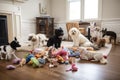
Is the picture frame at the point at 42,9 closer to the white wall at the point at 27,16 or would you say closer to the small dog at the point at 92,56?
the white wall at the point at 27,16

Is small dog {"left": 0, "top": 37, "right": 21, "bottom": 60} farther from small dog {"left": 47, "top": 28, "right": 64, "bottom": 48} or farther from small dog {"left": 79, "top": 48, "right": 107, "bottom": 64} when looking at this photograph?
small dog {"left": 79, "top": 48, "right": 107, "bottom": 64}

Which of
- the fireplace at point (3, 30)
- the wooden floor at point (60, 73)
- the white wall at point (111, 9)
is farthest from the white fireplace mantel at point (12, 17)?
the white wall at point (111, 9)

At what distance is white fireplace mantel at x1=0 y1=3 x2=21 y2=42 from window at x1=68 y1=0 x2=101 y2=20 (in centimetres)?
233

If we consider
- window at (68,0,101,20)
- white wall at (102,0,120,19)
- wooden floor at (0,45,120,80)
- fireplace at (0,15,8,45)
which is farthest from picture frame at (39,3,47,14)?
wooden floor at (0,45,120,80)

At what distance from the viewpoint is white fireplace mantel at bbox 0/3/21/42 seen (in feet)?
14.8

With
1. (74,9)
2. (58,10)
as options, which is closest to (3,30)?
(58,10)

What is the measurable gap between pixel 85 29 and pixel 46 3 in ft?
7.84

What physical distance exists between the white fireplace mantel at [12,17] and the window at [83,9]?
7.66ft

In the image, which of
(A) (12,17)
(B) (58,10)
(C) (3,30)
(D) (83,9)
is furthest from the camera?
(B) (58,10)

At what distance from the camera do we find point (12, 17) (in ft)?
15.4

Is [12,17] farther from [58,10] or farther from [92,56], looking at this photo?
[92,56]

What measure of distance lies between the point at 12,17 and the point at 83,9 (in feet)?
9.51

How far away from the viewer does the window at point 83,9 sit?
17.6 feet

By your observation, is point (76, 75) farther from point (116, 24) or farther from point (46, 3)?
point (46, 3)
